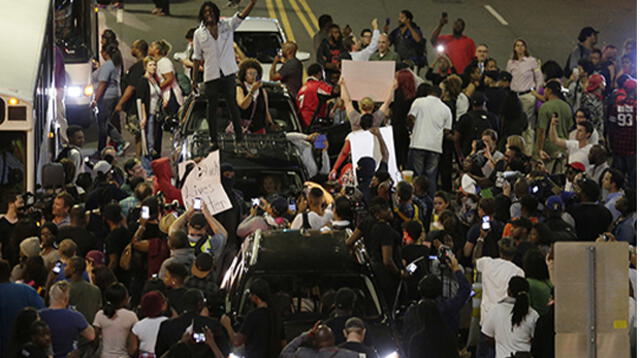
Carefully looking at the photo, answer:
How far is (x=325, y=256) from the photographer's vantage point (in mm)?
12703

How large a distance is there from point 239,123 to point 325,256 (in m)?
5.63

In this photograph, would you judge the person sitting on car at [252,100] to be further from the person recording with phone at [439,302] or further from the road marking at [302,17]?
the road marking at [302,17]

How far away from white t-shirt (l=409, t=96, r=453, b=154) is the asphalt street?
10711mm

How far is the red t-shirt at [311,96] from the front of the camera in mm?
20969

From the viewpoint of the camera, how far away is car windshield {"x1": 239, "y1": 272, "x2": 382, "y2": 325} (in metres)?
12.2

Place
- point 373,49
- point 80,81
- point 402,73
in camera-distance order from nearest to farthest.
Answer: point 402,73, point 80,81, point 373,49

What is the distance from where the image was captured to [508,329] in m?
11.8

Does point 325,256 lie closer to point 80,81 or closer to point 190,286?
point 190,286

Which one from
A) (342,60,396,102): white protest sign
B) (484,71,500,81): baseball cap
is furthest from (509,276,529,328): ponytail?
(484,71,500,81): baseball cap

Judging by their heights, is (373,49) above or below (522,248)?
above

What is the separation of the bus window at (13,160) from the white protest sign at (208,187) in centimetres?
197

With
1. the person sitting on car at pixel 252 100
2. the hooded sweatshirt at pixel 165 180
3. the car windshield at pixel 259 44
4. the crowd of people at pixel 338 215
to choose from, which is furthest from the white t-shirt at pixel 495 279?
the car windshield at pixel 259 44

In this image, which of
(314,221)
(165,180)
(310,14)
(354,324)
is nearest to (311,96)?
(165,180)

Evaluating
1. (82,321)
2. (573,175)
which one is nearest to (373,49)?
(573,175)
